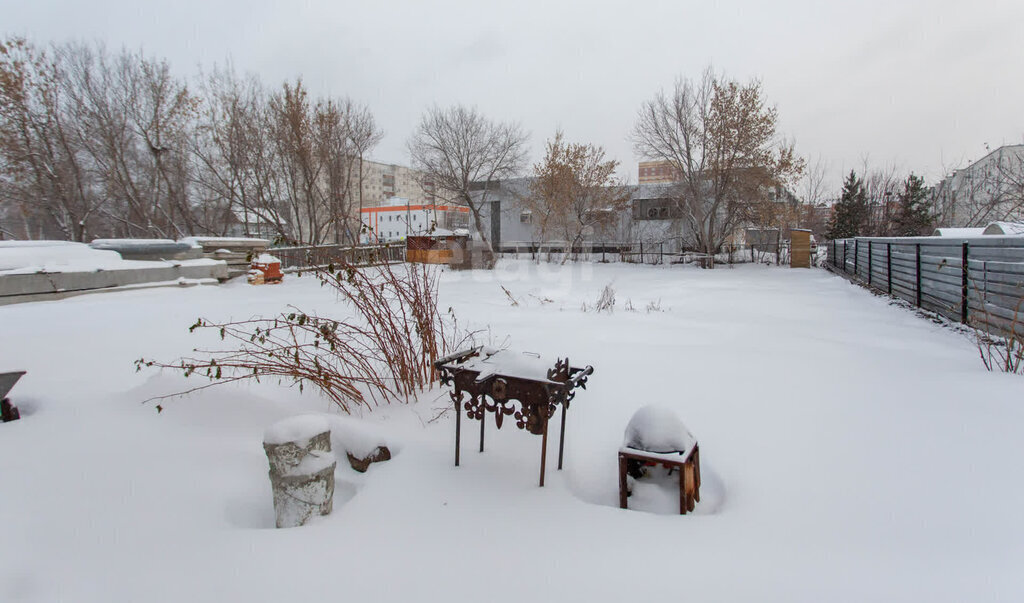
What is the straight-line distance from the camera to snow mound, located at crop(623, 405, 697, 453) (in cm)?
206

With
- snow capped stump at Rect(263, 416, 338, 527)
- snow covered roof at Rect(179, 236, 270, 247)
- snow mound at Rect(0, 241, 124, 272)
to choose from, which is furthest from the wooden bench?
snow covered roof at Rect(179, 236, 270, 247)

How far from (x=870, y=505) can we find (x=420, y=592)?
197cm

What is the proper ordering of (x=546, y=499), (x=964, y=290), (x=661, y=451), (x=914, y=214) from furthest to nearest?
(x=914, y=214), (x=964, y=290), (x=546, y=499), (x=661, y=451)

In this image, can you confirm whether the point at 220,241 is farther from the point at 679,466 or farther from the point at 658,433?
the point at 679,466

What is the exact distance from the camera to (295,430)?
1866mm

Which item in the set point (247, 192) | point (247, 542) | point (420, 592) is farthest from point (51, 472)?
point (247, 192)

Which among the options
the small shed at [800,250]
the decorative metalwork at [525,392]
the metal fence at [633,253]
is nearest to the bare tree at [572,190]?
the metal fence at [633,253]

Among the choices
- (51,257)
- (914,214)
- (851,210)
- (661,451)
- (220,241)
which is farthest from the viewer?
(851,210)

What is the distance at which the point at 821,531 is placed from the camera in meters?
1.88

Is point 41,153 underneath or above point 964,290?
above

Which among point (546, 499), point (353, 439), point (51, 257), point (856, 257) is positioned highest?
point (856, 257)

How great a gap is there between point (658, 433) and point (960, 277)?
6.83m

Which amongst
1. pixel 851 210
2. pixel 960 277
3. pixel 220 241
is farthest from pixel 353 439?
pixel 851 210

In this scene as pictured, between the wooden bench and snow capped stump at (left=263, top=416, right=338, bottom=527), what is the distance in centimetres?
129
